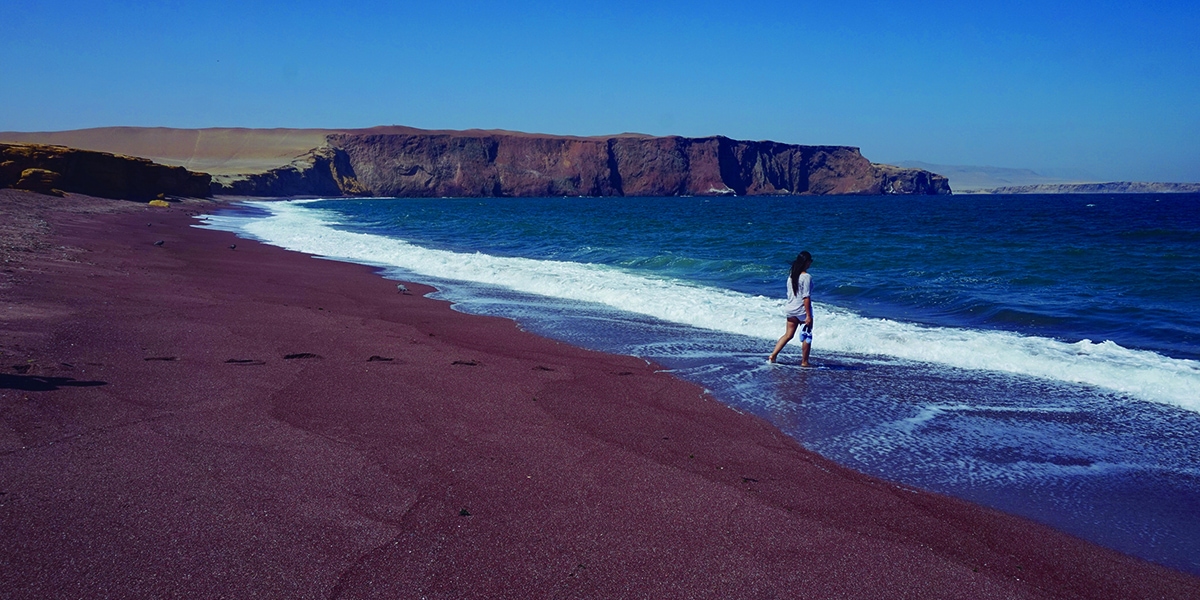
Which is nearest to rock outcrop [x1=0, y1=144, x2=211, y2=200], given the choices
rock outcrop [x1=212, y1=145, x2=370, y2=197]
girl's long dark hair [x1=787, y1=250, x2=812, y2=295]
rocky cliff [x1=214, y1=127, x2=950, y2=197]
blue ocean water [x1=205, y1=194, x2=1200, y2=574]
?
blue ocean water [x1=205, y1=194, x2=1200, y2=574]

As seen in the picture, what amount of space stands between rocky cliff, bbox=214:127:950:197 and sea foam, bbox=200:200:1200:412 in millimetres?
140362

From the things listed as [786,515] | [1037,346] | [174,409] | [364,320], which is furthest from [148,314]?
[1037,346]

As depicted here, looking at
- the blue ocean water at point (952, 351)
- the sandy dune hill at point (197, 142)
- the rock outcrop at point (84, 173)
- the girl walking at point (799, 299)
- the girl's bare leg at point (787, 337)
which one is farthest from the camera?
the sandy dune hill at point (197, 142)

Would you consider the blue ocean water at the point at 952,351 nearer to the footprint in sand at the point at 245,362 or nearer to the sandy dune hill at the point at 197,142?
the footprint in sand at the point at 245,362

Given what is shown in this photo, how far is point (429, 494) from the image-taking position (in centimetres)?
445

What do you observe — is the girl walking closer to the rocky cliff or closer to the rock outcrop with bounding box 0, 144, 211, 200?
the rock outcrop with bounding box 0, 144, 211, 200

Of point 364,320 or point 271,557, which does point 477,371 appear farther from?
point 271,557

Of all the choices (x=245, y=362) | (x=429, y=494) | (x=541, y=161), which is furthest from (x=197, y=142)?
(x=429, y=494)

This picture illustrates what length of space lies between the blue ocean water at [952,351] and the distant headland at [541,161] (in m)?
134

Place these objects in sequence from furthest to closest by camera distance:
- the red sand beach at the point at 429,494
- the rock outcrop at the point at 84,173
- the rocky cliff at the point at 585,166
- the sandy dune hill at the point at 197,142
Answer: the rocky cliff at the point at 585,166 < the sandy dune hill at the point at 197,142 < the rock outcrop at the point at 84,173 < the red sand beach at the point at 429,494

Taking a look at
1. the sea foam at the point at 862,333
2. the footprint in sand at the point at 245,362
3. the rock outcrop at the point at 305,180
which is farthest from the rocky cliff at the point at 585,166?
the footprint in sand at the point at 245,362

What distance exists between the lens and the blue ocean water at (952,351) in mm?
5566

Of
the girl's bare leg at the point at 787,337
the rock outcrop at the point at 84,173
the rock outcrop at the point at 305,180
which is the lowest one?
the girl's bare leg at the point at 787,337

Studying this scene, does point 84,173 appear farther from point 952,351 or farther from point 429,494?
point 429,494
